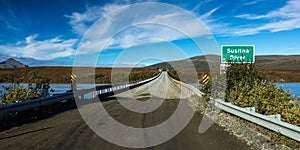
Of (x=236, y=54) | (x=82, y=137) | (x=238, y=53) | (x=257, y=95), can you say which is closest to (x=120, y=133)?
(x=82, y=137)

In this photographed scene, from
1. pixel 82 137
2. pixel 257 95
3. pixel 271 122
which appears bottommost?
pixel 82 137

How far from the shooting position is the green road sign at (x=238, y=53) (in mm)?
14648

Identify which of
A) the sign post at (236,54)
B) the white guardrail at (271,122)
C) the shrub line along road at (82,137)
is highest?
the sign post at (236,54)

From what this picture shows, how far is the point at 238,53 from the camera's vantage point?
49.1ft

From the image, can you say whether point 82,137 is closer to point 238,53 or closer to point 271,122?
point 271,122

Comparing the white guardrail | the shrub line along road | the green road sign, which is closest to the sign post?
the green road sign

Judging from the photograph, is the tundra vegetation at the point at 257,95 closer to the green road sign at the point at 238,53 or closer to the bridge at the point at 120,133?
the bridge at the point at 120,133

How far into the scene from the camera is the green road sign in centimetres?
1465

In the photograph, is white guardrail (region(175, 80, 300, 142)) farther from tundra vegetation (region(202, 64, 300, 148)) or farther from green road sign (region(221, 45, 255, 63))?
green road sign (region(221, 45, 255, 63))

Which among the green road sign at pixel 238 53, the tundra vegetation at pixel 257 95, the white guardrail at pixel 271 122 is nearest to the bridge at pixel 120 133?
the white guardrail at pixel 271 122

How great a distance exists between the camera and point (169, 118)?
1005cm

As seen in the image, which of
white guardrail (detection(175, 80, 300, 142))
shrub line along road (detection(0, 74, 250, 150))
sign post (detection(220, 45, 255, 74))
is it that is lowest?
shrub line along road (detection(0, 74, 250, 150))

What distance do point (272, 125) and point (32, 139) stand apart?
631 centimetres

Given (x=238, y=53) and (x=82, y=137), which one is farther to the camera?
(x=238, y=53)
